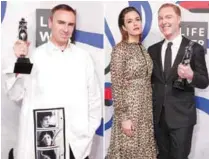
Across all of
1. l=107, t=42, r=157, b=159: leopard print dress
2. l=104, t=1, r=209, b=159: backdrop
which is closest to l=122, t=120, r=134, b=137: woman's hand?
l=107, t=42, r=157, b=159: leopard print dress

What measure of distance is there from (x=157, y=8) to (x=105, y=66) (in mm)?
575

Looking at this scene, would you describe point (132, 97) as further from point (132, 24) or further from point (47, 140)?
point (47, 140)

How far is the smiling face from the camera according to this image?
2311 millimetres

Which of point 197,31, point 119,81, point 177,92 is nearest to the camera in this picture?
point 119,81

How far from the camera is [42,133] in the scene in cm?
231

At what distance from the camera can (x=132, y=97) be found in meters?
2.28

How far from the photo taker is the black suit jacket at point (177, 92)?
7.57ft

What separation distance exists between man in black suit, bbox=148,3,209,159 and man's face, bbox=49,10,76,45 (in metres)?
0.62

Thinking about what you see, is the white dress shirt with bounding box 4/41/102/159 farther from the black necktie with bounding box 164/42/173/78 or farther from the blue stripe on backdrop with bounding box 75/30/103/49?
the black necktie with bounding box 164/42/173/78

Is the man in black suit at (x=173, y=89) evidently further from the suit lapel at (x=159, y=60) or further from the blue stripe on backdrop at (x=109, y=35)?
the blue stripe on backdrop at (x=109, y=35)

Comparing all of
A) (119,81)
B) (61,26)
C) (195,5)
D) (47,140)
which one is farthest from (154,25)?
(47,140)

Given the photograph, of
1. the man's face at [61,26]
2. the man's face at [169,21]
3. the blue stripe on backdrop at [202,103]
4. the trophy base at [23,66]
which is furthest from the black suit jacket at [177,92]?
the trophy base at [23,66]

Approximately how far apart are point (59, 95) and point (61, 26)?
0.45 meters

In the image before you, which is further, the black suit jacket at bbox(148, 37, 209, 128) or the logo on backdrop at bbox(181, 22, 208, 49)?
the logo on backdrop at bbox(181, 22, 208, 49)
